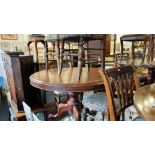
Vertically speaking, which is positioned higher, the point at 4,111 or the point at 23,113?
the point at 23,113

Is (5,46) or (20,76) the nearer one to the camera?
(20,76)

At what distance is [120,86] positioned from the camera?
1.12 m

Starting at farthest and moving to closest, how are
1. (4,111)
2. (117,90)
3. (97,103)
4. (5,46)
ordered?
(5,46), (4,111), (97,103), (117,90)

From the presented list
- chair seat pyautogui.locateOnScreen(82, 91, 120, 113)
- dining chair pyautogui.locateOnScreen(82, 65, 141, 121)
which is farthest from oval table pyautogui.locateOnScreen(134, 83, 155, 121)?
chair seat pyautogui.locateOnScreen(82, 91, 120, 113)

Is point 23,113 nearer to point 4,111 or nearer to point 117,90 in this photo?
point 4,111

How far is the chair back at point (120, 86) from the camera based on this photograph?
1009 millimetres

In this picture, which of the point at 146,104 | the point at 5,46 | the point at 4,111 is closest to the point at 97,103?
the point at 146,104

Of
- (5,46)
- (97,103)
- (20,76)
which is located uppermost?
(5,46)

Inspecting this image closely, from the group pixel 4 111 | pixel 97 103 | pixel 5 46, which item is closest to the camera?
pixel 97 103

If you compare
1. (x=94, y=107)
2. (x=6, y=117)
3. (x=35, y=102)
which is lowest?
(x=6, y=117)
